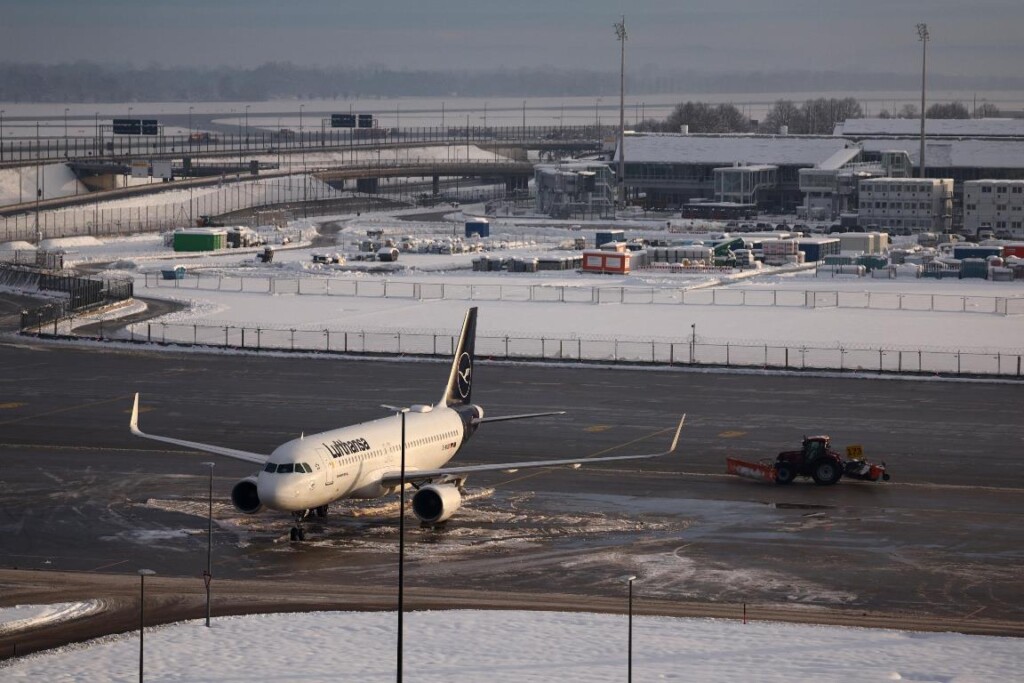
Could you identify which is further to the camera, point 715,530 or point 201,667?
point 715,530

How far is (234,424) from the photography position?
78.8 metres

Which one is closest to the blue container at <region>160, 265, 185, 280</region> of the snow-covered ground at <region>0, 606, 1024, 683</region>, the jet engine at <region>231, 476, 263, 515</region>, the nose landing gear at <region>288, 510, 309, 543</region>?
the nose landing gear at <region>288, 510, 309, 543</region>

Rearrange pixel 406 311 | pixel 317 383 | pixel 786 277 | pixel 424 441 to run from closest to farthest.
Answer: pixel 424 441
pixel 317 383
pixel 406 311
pixel 786 277

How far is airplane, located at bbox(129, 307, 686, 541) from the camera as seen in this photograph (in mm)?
54812

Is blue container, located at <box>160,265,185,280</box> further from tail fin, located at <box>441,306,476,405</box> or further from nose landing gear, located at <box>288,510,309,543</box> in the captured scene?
nose landing gear, located at <box>288,510,309,543</box>

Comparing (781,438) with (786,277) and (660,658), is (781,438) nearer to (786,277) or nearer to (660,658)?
→ (660,658)

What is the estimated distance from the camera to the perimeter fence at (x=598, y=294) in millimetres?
134125

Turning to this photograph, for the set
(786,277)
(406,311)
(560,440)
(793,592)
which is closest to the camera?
(793,592)

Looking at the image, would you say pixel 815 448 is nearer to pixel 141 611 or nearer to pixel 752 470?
pixel 752 470

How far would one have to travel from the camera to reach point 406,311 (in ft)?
423

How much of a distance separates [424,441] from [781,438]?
22.0m

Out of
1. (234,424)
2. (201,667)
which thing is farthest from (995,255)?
(201,667)

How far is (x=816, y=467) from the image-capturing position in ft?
218

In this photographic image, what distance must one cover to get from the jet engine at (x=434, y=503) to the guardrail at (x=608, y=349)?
43992 mm
